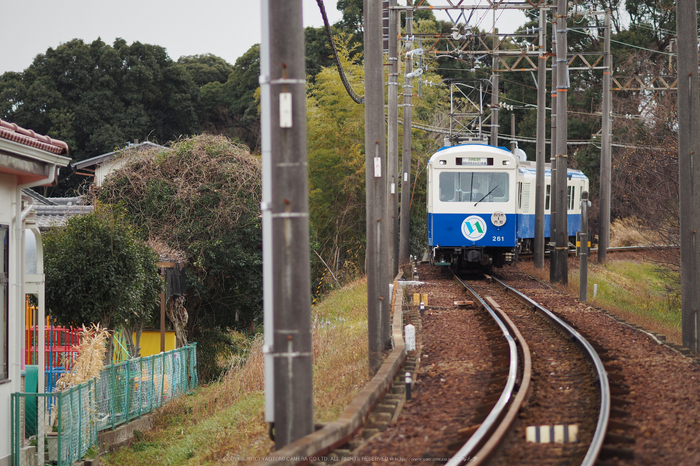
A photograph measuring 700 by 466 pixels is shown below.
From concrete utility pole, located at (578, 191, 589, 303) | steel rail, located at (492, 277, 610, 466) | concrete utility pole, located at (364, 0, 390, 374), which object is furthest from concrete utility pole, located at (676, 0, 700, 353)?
concrete utility pole, located at (578, 191, 589, 303)

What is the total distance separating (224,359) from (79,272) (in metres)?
9.41

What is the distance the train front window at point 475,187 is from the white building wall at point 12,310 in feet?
40.0

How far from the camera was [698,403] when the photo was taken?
7266mm

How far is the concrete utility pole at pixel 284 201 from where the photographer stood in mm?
5383

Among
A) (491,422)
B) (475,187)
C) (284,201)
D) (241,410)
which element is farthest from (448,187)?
(284,201)

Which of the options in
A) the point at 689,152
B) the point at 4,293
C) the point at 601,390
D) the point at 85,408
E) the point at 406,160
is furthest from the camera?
the point at 406,160

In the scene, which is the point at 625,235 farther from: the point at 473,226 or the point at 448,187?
the point at 448,187

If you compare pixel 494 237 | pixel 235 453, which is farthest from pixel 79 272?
pixel 494 237

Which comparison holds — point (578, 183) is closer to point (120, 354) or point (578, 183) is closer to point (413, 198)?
Answer: point (413, 198)

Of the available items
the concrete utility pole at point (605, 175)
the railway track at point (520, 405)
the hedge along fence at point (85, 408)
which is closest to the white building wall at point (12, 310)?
the hedge along fence at point (85, 408)

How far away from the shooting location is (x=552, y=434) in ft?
20.9

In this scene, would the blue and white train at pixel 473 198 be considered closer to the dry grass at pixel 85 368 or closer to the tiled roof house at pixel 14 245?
the dry grass at pixel 85 368

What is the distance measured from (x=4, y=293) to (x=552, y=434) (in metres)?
6.00

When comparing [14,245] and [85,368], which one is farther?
[85,368]
